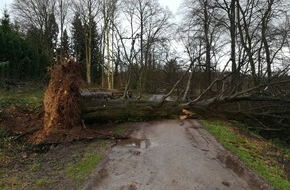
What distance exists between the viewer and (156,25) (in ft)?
126

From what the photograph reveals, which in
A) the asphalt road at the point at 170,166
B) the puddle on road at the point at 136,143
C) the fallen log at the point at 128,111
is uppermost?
the fallen log at the point at 128,111

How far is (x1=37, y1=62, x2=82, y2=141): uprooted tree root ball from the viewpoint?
10.5m

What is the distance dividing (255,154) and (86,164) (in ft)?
14.0

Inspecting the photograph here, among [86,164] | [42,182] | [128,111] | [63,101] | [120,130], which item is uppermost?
[63,101]

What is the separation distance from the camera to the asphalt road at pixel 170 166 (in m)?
6.35

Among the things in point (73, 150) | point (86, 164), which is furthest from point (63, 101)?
point (86, 164)

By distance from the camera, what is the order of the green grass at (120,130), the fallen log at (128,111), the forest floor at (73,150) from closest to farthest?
the forest floor at (73,150) → the green grass at (120,130) → the fallen log at (128,111)

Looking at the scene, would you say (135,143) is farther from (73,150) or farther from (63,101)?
(63,101)

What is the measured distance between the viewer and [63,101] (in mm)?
10516

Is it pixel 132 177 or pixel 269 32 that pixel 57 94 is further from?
pixel 269 32

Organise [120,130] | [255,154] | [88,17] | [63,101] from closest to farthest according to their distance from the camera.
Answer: [255,154], [63,101], [120,130], [88,17]

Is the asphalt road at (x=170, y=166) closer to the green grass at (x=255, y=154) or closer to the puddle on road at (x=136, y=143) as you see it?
the puddle on road at (x=136, y=143)

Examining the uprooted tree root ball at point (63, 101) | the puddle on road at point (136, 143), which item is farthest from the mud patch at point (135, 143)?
the uprooted tree root ball at point (63, 101)

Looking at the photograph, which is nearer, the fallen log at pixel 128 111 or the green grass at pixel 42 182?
the green grass at pixel 42 182
